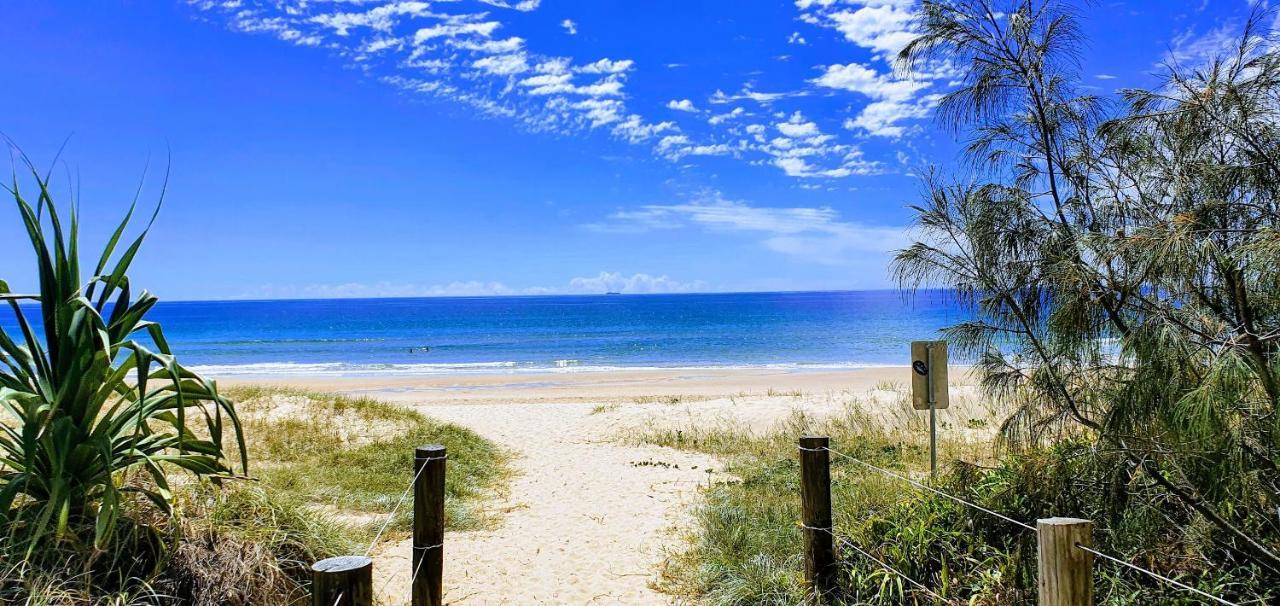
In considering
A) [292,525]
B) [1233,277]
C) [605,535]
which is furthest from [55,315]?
[1233,277]

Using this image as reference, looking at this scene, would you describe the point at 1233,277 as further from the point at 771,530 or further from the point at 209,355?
the point at 209,355

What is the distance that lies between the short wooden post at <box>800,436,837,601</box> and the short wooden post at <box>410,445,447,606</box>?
7.27ft

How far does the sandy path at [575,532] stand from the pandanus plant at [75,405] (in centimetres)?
198

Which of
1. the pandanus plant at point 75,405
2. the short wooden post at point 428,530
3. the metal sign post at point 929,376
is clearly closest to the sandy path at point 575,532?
the short wooden post at point 428,530

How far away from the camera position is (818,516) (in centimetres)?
451

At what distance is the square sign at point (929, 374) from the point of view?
6973 mm

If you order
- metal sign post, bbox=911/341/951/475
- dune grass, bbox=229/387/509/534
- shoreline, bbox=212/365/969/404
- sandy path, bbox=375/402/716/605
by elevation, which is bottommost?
shoreline, bbox=212/365/969/404

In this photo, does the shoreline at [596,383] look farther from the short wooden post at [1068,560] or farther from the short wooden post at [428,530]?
the short wooden post at [1068,560]

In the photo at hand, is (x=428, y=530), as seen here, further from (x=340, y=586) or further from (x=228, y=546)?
(x=340, y=586)

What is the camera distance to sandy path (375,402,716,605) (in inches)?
214

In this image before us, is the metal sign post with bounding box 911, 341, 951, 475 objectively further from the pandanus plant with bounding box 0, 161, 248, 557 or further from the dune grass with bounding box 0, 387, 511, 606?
the pandanus plant with bounding box 0, 161, 248, 557

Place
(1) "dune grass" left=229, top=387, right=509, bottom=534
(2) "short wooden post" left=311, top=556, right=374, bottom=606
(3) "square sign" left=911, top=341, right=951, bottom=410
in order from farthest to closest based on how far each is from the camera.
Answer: (1) "dune grass" left=229, top=387, right=509, bottom=534, (3) "square sign" left=911, top=341, right=951, bottom=410, (2) "short wooden post" left=311, top=556, right=374, bottom=606

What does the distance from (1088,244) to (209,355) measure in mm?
48911

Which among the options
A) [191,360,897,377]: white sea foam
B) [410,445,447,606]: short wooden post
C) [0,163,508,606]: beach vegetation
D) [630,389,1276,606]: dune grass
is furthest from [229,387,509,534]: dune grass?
[191,360,897,377]: white sea foam
